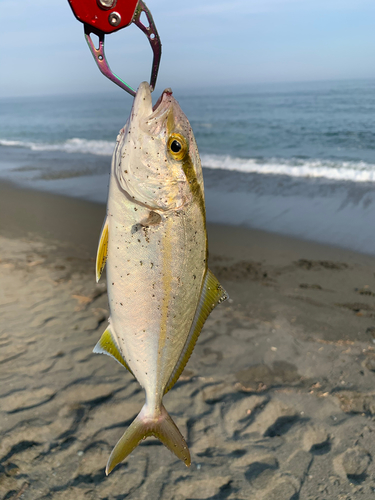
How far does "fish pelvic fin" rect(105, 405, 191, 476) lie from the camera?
2.04 m

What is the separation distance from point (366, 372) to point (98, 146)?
1945 cm

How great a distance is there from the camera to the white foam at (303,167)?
1288cm

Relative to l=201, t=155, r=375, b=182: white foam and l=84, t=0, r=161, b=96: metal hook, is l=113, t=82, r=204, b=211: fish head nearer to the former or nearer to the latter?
l=84, t=0, r=161, b=96: metal hook

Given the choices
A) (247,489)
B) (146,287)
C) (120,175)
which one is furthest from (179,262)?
(247,489)

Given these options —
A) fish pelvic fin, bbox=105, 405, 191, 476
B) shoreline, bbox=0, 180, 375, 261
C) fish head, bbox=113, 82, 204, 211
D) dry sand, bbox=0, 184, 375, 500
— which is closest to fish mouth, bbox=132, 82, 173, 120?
fish head, bbox=113, 82, 204, 211

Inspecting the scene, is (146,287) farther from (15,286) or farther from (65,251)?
(65,251)

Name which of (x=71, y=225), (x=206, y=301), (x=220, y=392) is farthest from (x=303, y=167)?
(x=206, y=301)

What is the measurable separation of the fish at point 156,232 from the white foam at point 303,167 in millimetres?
12014

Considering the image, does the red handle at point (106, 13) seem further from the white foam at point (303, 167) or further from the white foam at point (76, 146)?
the white foam at point (76, 146)

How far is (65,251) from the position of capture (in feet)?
25.2

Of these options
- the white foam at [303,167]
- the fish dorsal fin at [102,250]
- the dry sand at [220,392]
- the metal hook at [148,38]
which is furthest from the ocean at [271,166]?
the metal hook at [148,38]

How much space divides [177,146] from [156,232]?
0.38m

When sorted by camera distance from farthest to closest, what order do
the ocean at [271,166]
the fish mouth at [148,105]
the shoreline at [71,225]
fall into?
the ocean at [271,166] < the shoreline at [71,225] < the fish mouth at [148,105]

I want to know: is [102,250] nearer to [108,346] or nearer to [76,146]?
[108,346]
